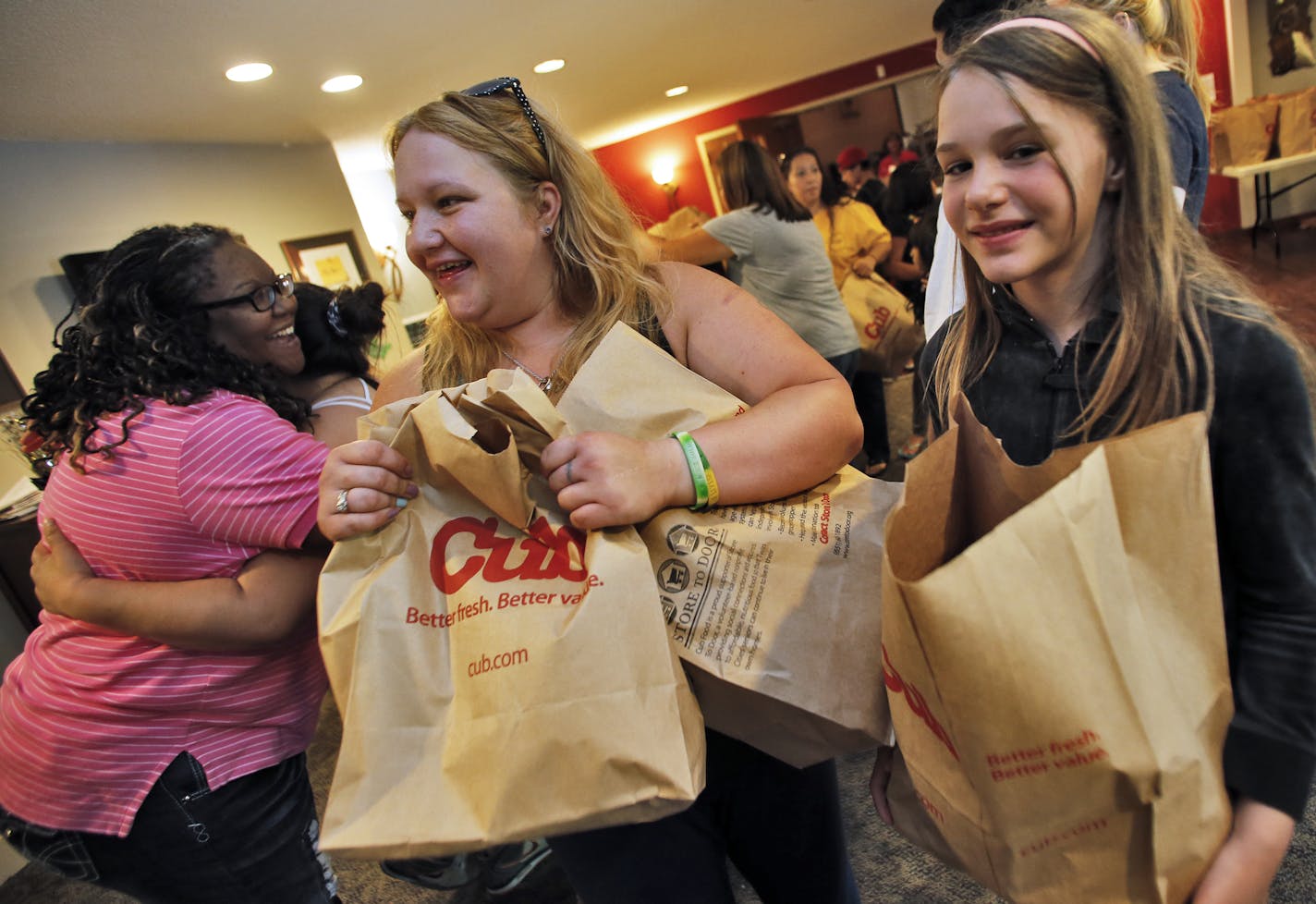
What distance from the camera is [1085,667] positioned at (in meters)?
0.51

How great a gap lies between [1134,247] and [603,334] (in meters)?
0.60

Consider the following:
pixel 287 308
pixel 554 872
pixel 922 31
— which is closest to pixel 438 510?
pixel 287 308

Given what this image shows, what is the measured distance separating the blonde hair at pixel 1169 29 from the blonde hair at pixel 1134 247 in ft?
2.24

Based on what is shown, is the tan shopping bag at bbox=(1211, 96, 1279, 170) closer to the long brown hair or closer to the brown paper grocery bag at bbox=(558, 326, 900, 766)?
the long brown hair

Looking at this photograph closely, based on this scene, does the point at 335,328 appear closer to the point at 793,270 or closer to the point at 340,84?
the point at 793,270

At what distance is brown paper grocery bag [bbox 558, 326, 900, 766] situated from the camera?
711 millimetres

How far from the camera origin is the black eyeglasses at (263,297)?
1.27 metres

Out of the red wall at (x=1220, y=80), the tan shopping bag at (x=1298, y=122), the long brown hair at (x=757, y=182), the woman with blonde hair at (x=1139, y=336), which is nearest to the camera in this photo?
the woman with blonde hair at (x=1139, y=336)

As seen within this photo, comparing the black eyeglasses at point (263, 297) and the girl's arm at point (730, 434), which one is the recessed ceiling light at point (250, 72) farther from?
the girl's arm at point (730, 434)

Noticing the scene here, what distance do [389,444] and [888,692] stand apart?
0.55 meters

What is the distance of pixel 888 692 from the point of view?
667 mm

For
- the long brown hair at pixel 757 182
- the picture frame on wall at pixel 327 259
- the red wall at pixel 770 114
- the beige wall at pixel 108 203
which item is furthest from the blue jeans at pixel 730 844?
the red wall at pixel 770 114

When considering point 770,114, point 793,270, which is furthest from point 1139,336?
point 770,114

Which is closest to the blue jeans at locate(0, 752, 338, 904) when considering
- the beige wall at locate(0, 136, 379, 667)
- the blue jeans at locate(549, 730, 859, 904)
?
the blue jeans at locate(549, 730, 859, 904)
